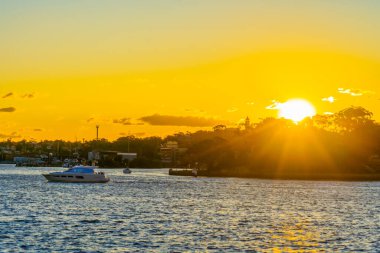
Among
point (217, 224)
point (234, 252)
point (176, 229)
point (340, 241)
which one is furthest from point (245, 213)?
point (234, 252)

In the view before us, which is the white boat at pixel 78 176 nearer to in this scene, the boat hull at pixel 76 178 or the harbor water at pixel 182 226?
the boat hull at pixel 76 178

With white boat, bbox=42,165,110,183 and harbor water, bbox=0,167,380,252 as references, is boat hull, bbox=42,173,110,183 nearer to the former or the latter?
white boat, bbox=42,165,110,183

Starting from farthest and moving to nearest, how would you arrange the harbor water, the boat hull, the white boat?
the white boat < the boat hull < the harbor water

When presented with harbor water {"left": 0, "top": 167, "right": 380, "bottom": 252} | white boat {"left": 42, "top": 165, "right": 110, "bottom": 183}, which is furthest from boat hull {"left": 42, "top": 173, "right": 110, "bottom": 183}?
harbor water {"left": 0, "top": 167, "right": 380, "bottom": 252}

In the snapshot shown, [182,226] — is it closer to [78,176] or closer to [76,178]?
[78,176]

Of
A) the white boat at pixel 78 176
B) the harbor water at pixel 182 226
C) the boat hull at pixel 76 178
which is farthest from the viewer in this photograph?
the white boat at pixel 78 176

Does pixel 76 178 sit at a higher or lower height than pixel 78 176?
lower

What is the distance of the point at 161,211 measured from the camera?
308ft

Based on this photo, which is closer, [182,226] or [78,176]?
[182,226]

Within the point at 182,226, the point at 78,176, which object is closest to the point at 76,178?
the point at 78,176

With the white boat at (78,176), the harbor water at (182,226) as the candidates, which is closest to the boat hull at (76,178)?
the white boat at (78,176)

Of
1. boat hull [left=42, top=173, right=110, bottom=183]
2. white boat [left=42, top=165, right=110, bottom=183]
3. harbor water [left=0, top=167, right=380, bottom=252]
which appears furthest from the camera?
white boat [left=42, top=165, right=110, bottom=183]

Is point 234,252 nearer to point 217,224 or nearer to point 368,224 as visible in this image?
point 217,224

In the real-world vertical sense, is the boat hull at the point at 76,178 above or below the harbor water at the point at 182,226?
above
